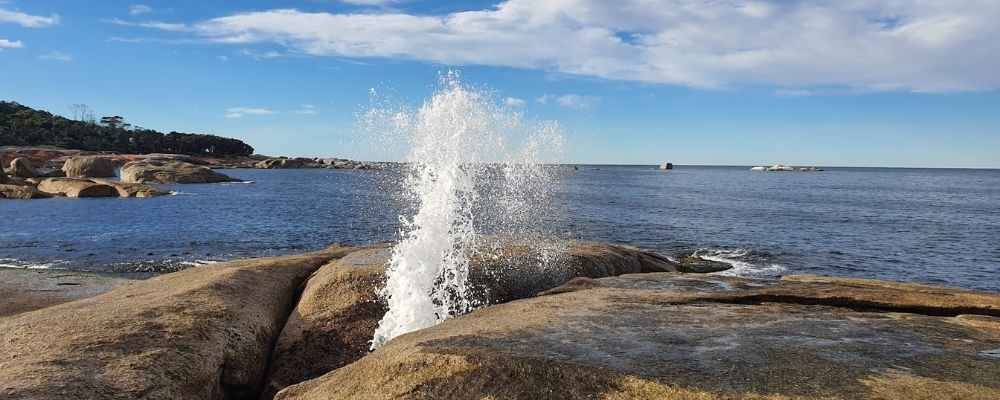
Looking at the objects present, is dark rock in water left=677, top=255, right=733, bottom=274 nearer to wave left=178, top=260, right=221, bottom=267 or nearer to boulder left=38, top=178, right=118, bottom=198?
wave left=178, top=260, right=221, bottom=267

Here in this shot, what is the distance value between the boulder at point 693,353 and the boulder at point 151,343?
209cm

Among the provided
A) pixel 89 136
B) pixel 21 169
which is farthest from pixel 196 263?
pixel 89 136

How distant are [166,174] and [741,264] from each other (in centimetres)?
9547

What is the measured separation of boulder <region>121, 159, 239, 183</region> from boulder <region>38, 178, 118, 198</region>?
26.2 meters

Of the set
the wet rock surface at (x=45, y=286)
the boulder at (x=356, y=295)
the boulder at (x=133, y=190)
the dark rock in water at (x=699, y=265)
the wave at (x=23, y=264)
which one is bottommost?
the wave at (x=23, y=264)

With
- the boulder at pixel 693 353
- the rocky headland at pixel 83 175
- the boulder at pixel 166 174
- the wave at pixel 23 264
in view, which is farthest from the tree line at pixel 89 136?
the boulder at pixel 693 353

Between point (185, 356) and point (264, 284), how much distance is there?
177 inches

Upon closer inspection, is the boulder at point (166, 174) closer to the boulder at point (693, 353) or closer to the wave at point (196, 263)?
the wave at point (196, 263)

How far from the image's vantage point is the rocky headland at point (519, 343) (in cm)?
584

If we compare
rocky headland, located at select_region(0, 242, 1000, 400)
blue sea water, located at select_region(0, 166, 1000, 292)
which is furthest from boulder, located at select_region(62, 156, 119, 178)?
rocky headland, located at select_region(0, 242, 1000, 400)

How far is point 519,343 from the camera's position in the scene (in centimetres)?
693

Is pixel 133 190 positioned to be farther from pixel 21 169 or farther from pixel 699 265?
pixel 699 265

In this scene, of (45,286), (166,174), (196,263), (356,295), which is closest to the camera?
(356,295)

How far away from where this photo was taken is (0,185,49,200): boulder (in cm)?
5963
